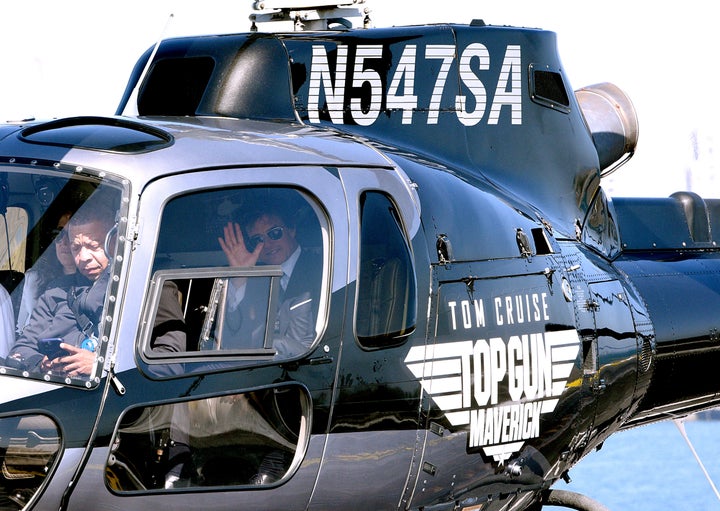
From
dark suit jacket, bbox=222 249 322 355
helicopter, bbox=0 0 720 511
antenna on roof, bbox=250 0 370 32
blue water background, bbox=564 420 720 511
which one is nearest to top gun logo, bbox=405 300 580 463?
helicopter, bbox=0 0 720 511

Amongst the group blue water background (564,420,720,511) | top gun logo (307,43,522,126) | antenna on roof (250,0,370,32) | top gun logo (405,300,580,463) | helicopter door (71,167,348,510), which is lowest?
blue water background (564,420,720,511)

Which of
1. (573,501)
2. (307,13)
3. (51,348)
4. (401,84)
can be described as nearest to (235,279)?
(51,348)

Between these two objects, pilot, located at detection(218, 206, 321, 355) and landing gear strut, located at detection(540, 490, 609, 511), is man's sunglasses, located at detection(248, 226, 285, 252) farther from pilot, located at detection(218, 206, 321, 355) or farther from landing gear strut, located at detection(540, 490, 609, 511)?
landing gear strut, located at detection(540, 490, 609, 511)

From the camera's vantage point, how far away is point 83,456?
134 inches

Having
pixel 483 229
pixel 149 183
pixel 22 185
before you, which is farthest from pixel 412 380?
pixel 22 185

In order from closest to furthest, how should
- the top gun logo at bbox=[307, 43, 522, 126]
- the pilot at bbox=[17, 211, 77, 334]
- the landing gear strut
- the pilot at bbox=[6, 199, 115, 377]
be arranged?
the pilot at bbox=[6, 199, 115, 377] → the pilot at bbox=[17, 211, 77, 334] → the top gun logo at bbox=[307, 43, 522, 126] → the landing gear strut

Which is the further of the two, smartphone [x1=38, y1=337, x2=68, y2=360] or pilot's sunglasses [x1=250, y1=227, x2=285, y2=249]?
pilot's sunglasses [x1=250, y1=227, x2=285, y2=249]

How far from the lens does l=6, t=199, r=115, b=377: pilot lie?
11.5 ft

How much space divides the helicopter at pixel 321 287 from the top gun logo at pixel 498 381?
0.03 ft

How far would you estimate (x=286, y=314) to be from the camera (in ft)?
12.8

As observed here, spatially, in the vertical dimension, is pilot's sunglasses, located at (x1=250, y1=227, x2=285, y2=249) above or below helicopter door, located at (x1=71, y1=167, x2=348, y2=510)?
above

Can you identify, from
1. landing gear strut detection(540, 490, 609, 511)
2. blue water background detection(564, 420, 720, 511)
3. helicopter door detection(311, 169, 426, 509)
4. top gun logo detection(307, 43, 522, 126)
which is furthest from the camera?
blue water background detection(564, 420, 720, 511)

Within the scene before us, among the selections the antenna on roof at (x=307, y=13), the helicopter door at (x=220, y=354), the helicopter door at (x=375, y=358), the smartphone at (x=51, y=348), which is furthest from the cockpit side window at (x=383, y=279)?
the antenna on roof at (x=307, y=13)

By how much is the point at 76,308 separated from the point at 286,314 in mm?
732
